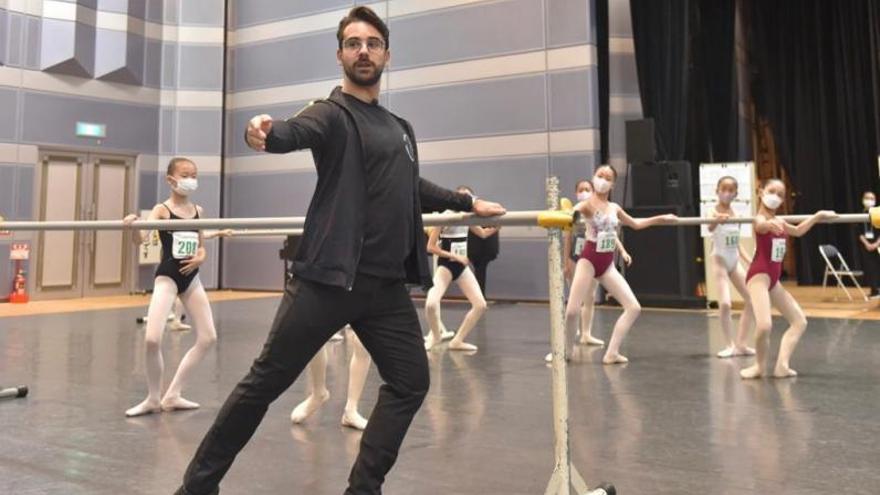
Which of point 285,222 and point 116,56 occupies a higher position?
point 116,56

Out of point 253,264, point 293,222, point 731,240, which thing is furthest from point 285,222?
point 253,264

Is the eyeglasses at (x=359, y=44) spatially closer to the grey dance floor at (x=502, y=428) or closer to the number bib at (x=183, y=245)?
the grey dance floor at (x=502, y=428)

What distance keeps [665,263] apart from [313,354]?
8414 mm

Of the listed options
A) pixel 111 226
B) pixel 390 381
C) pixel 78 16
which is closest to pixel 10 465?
pixel 111 226

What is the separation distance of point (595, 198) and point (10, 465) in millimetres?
4300

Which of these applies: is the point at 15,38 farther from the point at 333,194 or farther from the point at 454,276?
the point at 333,194

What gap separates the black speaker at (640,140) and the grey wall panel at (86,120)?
360 inches

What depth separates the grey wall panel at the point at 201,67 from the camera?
13523 mm

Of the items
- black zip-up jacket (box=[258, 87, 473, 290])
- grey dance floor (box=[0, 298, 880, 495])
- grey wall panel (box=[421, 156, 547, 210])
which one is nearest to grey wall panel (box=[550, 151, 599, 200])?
grey wall panel (box=[421, 156, 547, 210])

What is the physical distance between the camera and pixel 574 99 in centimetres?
1059

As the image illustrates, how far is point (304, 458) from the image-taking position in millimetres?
3076

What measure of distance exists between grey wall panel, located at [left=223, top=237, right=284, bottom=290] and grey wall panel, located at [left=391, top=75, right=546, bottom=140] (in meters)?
3.83

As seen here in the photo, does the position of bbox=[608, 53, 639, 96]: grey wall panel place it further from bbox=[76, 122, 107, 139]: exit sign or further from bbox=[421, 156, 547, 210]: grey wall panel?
bbox=[76, 122, 107, 139]: exit sign

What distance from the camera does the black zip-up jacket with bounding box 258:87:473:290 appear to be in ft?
6.51
